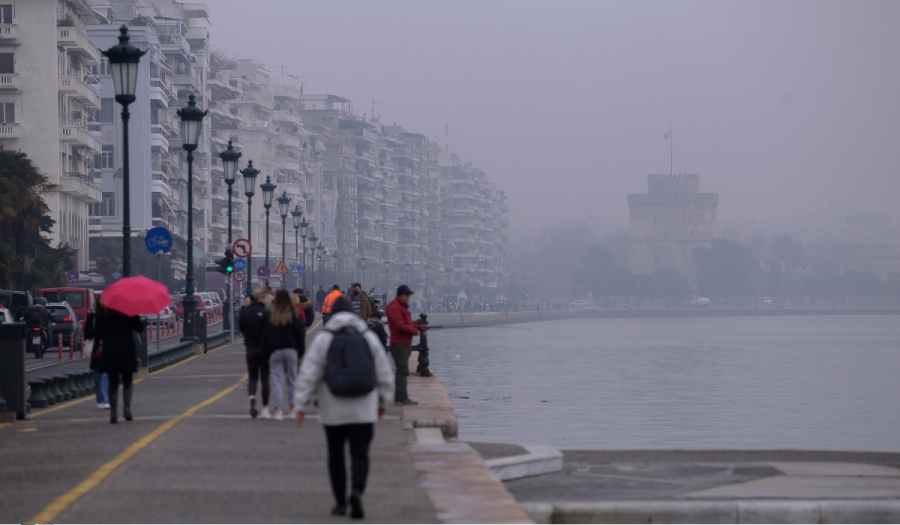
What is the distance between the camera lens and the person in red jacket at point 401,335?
64.9 feet

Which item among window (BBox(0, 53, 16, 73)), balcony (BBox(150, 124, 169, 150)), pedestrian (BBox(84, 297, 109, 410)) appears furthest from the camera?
balcony (BBox(150, 124, 169, 150))

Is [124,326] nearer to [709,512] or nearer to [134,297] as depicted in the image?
[134,297]

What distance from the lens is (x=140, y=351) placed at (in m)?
26.0

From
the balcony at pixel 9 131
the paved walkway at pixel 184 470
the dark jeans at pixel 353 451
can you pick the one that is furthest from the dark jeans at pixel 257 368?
the balcony at pixel 9 131

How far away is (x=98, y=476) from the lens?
1155 cm

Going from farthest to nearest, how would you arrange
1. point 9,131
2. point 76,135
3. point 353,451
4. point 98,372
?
point 76,135, point 9,131, point 98,372, point 353,451

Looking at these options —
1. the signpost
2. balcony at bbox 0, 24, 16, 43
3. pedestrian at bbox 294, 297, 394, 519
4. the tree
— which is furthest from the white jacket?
balcony at bbox 0, 24, 16, 43

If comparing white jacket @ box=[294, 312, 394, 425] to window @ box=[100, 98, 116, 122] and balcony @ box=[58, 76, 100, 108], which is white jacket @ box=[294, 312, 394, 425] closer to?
balcony @ box=[58, 76, 100, 108]

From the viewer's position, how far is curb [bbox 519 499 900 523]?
12332 mm

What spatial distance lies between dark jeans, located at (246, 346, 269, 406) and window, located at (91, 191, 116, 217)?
74648 mm

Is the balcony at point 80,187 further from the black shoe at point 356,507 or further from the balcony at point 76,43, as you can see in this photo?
the black shoe at point 356,507

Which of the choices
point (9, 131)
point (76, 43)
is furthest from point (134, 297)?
point (76, 43)

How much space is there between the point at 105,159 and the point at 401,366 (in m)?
76.5

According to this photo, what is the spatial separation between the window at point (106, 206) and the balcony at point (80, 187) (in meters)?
7.36
